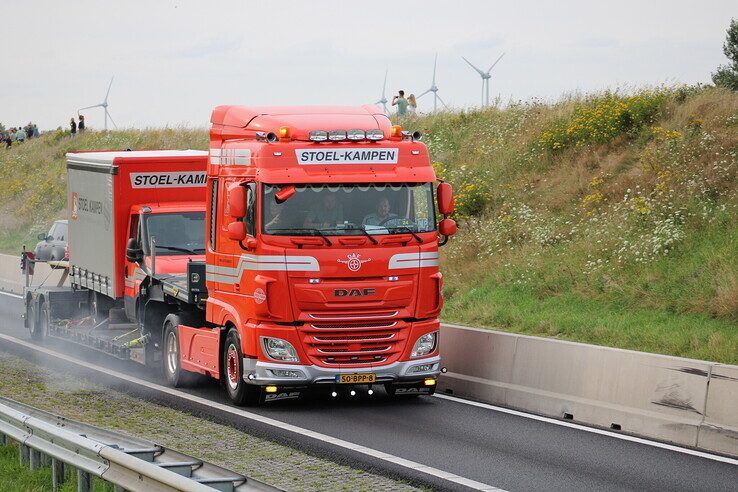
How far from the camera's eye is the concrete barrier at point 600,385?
13.3 m

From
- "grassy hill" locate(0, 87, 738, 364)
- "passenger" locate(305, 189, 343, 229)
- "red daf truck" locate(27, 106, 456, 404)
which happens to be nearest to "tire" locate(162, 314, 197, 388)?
"red daf truck" locate(27, 106, 456, 404)

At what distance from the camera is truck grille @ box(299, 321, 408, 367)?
52.4 feet

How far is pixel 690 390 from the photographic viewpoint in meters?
13.6

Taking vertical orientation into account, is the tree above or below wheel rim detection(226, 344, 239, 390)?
above

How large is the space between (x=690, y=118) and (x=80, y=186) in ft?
48.6

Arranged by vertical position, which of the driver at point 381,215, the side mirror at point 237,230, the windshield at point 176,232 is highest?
the driver at point 381,215

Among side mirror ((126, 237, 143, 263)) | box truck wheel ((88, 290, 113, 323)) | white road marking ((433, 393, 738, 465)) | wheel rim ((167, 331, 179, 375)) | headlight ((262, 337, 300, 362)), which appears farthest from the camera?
box truck wheel ((88, 290, 113, 323))

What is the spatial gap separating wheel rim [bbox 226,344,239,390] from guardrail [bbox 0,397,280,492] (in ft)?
15.9

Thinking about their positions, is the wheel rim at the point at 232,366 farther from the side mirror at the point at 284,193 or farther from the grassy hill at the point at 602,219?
the grassy hill at the point at 602,219

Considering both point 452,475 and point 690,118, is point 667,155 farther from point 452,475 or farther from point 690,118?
point 452,475

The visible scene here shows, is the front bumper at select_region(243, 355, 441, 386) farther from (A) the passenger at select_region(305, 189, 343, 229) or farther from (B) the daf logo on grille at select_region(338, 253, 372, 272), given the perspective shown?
(A) the passenger at select_region(305, 189, 343, 229)

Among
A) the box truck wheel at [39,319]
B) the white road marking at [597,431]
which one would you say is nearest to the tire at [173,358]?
the white road marking at [597,431]

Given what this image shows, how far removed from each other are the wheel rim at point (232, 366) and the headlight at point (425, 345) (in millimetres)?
2230

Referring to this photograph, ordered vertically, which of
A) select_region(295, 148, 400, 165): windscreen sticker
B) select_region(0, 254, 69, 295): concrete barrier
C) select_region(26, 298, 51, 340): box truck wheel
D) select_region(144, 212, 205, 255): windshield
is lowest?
select_region(0, 254, 69, 295): concrete barrier
